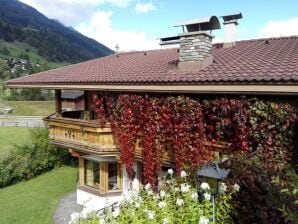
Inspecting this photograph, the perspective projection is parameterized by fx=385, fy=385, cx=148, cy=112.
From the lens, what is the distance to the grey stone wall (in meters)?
11.1

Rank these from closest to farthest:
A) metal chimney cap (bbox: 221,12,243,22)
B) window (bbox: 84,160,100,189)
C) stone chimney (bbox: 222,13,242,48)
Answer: metal chimney cap (bbox: 221,12,243,22)
stone chimney (bbox: 222,13,242,48)
window (bbox: 84,160,100,189)

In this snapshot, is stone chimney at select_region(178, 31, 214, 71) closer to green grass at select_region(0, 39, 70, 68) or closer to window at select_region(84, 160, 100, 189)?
window at select_region(84, 160, 100, 189)

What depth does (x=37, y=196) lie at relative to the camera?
1842 cm

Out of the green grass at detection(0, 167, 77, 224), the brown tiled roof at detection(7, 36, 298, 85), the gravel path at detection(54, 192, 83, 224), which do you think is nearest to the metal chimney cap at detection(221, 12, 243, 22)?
the brown tiled roof at detection(7, 36, 298, 85)

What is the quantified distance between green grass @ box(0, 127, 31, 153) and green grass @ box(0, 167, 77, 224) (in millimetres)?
14022

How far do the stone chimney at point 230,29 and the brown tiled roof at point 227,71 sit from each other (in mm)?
331

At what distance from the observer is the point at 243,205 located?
22.8ft

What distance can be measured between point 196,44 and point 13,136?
34358 mm

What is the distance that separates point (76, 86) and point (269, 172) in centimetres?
740

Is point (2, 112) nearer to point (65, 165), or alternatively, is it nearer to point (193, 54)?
point (65, 165)

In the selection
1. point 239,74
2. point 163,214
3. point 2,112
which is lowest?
point 2,112

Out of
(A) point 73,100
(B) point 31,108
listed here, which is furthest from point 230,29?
(B) point 31,108

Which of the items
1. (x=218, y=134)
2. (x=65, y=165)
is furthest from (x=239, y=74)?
(x=65, y=165)

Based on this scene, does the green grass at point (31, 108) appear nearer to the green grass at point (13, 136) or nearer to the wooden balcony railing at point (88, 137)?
the green grass at point (13, 136)
